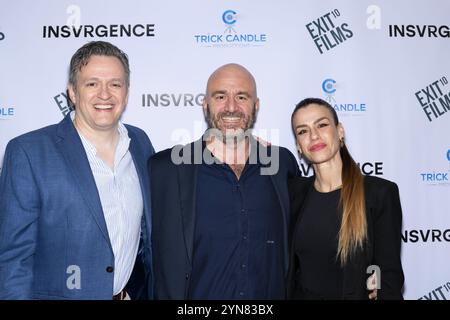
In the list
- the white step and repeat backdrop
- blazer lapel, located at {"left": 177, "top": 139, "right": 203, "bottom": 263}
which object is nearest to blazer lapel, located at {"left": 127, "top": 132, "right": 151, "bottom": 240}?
blazer lapel, located at {"left": 177, "top": 139, "right": 203, "bottom": 263}

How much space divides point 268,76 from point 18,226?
7.25 ft

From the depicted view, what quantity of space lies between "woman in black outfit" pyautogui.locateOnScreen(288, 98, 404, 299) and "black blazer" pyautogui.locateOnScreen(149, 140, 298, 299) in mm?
144

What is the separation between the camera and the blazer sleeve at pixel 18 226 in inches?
72.1

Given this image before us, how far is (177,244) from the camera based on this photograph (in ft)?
6.95

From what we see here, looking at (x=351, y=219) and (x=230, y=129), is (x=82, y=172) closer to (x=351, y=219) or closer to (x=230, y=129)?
(x=230, y=129)

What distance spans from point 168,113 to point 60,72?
3.15ft

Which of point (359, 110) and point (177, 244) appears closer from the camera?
point (177, 244)

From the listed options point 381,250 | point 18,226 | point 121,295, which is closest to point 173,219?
point 121,295

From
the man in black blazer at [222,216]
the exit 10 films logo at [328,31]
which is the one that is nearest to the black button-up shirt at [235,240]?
the man in black blazer at [222,216]

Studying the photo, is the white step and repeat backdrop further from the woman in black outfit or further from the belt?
the belt

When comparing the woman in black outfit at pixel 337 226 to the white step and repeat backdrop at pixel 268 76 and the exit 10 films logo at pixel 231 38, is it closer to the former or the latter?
the white step and repeat backdrop at pixel 268 76

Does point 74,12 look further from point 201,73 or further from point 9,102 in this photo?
point 201,73

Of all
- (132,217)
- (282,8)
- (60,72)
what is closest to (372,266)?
(132,217)

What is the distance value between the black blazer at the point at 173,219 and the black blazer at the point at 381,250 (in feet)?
1.28
